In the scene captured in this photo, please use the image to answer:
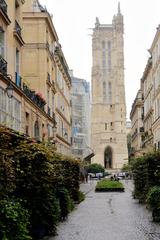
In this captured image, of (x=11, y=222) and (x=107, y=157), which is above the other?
(x=107, y=157)

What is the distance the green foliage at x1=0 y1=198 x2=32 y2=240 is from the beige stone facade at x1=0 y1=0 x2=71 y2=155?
1325 centimetres

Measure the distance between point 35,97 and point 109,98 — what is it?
330ft

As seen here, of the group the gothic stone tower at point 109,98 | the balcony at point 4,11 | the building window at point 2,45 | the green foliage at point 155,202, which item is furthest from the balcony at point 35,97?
the gothic stone tower at point 109,98

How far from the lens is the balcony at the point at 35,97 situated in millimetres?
34831

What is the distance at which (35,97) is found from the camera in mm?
38656

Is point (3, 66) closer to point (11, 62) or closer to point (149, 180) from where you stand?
point (11, 62)

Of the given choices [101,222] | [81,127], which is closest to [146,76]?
[81,127]

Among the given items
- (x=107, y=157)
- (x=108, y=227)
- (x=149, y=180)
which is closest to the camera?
(x=108, y=227)

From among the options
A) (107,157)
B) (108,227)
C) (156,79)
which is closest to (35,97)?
(108,227)

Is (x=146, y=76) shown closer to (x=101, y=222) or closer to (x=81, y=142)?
(x=81, y=142)

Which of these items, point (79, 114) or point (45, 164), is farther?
point (79, 114)

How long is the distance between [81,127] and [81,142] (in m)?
6.47

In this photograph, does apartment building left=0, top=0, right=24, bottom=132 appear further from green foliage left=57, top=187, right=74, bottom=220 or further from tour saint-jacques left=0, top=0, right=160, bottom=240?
green foliage left=57, top=187, right=74, bottom=220

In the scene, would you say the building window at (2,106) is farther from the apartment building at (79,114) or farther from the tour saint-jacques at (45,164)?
the apartment building at (79,114)
